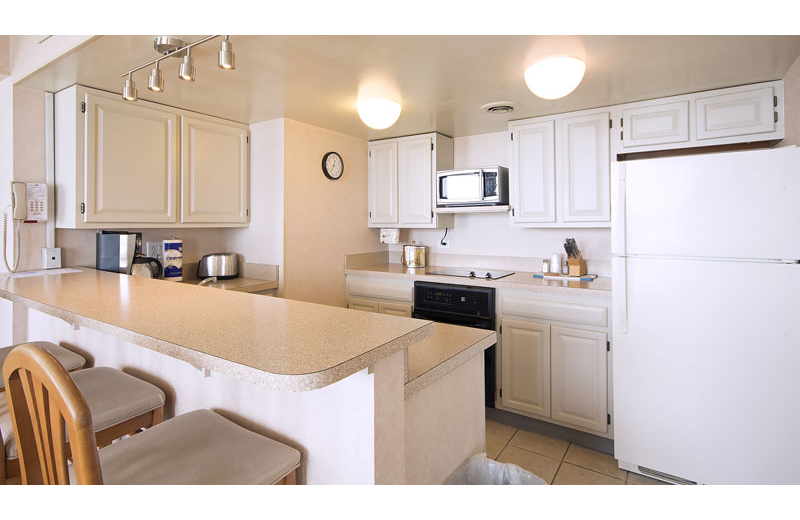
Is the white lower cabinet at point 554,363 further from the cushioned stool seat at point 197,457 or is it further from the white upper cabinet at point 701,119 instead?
the cushioned stool seat at point 197,457

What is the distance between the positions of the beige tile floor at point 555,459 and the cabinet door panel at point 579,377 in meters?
0.16

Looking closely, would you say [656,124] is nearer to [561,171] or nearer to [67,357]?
[561,171]

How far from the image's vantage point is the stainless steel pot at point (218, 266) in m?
3.05

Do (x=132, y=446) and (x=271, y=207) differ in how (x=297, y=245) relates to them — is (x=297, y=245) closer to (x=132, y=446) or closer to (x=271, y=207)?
(x=271, y=207)

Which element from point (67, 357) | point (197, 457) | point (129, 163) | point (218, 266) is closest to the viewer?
point (197, 457)

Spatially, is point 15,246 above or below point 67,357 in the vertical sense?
above

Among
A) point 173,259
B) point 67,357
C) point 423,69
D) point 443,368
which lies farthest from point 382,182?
point 443,368

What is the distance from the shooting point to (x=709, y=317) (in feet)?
6.27

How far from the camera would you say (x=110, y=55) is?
1.90 meters

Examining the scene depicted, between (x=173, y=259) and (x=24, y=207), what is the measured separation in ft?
2.64

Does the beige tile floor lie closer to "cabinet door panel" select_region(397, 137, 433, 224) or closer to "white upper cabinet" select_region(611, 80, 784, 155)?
"cabinet door panel" select_region(397, 137, 433, 224)

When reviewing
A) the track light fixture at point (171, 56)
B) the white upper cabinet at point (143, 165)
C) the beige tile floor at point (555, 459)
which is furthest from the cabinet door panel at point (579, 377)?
the white upper cabinet at point (143, 165)

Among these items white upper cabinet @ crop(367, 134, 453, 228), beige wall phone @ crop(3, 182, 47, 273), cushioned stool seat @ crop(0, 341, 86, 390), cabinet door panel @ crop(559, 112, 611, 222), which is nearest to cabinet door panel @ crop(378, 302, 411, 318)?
white upper cabinet @ crop(367, 134, 453, 228)
